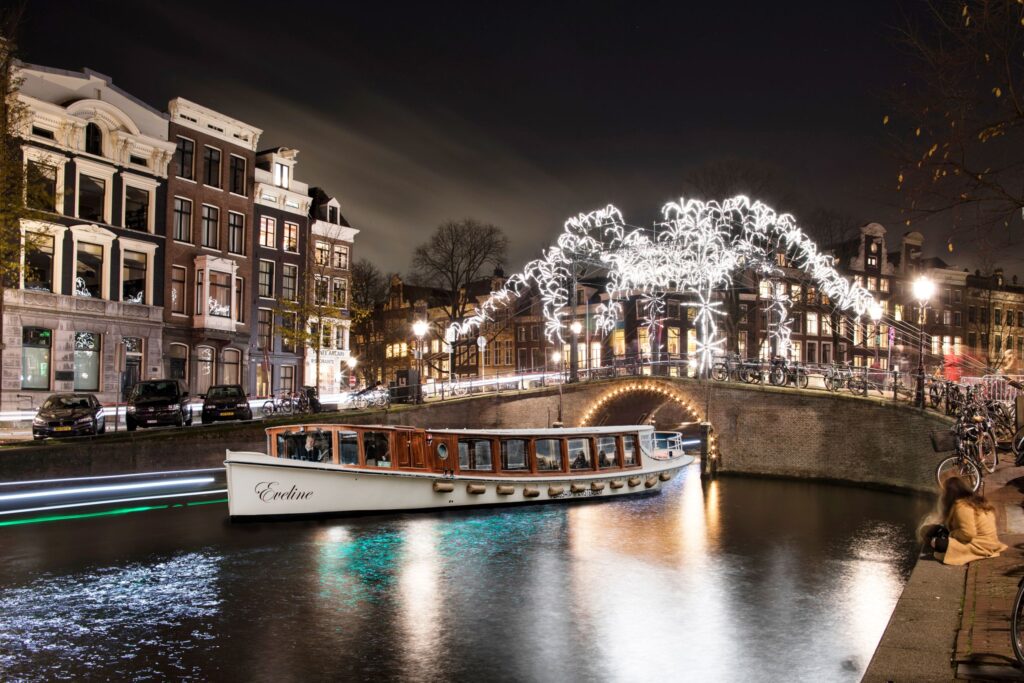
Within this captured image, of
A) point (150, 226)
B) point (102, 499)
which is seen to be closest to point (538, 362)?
point (150, 226)

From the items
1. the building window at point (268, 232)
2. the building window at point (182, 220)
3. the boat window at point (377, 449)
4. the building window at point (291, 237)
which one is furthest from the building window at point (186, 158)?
the boat window at point (377, 449)

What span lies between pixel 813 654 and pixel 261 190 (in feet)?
140

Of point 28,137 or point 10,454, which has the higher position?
point 28,137

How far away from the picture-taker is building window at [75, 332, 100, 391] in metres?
37.7

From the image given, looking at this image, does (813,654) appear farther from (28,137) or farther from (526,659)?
(28,137)

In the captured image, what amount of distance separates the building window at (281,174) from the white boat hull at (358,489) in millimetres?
30131

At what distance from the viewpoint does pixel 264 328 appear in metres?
48.7

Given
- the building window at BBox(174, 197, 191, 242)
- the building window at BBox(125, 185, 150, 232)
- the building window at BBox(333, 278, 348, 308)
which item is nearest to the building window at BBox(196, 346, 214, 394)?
the building window at BBox(174, 197, 191, 242)

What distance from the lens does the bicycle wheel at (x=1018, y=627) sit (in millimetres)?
6328

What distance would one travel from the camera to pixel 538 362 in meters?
73.5

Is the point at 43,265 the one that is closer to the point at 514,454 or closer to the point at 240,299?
the point at 240,299

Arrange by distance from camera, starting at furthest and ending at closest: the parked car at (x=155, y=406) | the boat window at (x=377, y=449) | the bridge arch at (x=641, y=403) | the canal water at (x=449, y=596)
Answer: the bridge arch at (x=641, y=403) → the parked car at (x=155, y=406) → the boat window at (x=377, y=449) → the canal water at (x=449, y=596)

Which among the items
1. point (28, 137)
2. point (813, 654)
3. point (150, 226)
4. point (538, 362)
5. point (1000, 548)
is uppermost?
point (28, 137)

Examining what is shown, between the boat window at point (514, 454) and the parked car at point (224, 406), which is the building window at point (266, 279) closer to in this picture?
the parked car at point (224, 406)
